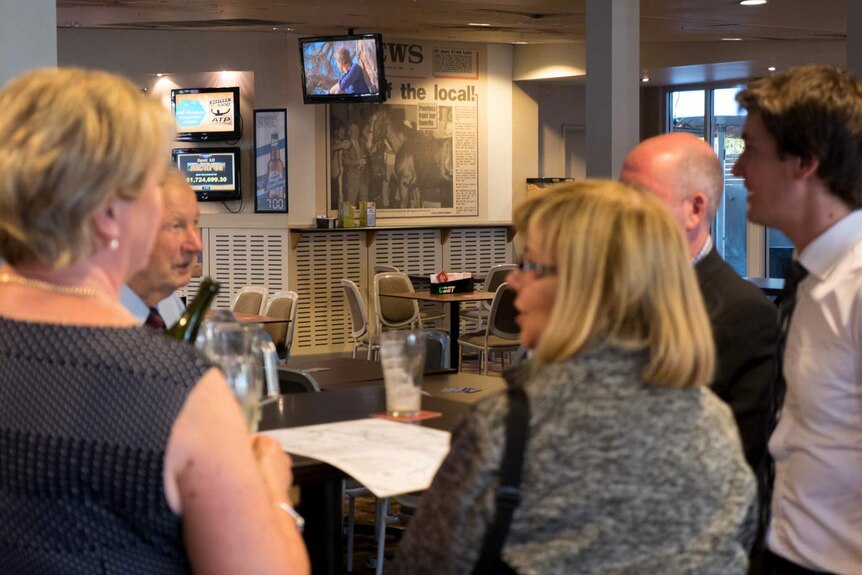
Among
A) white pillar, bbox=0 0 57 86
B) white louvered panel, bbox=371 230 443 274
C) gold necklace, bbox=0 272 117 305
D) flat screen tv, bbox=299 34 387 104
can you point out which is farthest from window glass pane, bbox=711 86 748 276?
gold necklace, bbox=0 272 117 305

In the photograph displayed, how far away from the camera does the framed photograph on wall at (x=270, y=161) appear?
1192 centimetres

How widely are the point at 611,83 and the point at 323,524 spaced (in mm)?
4294

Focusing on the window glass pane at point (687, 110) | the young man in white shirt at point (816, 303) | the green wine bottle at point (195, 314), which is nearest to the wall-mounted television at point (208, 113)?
the window glass pane at point (687, 110)

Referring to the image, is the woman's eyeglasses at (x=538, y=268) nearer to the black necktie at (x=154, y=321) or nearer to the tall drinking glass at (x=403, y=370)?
the tall drinking glass at (x=403, y=370)

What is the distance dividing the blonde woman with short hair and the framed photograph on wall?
1052 cm

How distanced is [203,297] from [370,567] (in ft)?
9.19

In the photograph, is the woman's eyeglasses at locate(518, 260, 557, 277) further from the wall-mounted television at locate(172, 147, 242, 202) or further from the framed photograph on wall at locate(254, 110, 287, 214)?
the wall-mounted television at locate(172, 147, 242, 202)

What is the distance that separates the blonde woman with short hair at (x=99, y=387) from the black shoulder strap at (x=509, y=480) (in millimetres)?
232

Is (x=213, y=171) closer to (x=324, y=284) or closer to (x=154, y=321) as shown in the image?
(x=324, y=284)

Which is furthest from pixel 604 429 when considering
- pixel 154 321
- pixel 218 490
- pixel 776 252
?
pixel 776 252

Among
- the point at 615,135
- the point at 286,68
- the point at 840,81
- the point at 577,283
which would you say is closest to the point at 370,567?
the point at 615,135

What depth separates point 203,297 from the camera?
8.09 feet

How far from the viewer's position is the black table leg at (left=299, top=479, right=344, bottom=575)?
258 centimetres

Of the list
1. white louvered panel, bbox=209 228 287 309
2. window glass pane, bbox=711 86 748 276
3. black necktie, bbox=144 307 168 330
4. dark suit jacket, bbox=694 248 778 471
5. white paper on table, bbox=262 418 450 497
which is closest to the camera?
white paper on table, bbox=262 418 450 497
